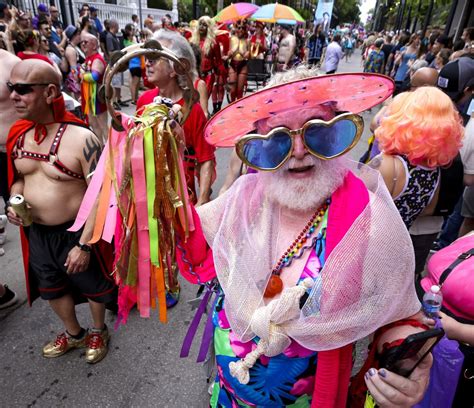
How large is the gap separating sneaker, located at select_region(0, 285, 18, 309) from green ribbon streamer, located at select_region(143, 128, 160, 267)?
2.16m

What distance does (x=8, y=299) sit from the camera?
9.19 ft

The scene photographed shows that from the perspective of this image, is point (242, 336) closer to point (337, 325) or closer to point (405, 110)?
point (337, 325)

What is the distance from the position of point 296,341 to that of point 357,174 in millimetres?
615

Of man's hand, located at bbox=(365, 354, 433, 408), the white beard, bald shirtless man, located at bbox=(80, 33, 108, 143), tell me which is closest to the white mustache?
the white beard

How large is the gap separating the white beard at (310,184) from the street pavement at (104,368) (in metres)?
1.61

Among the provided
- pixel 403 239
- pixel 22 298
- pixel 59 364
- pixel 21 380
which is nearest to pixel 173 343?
pixel 59 364

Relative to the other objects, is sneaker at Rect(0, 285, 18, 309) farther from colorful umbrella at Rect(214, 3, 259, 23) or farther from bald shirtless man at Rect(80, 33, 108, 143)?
colorful umbrella at Rect(214, 3, 259, 23)

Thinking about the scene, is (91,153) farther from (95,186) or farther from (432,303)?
(432,303)

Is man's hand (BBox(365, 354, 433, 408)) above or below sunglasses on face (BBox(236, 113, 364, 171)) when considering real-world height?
below

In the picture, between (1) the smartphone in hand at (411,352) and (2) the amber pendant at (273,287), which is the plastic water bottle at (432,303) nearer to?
(1) the smartphone in hand at (411,352)

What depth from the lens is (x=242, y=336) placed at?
1159 millimetres

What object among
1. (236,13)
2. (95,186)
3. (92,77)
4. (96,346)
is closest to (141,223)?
(95,186)

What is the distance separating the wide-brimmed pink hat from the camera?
3.44 feet

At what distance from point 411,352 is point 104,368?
2.08 m
